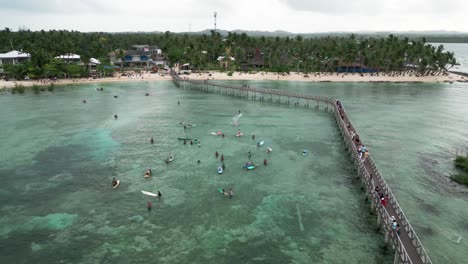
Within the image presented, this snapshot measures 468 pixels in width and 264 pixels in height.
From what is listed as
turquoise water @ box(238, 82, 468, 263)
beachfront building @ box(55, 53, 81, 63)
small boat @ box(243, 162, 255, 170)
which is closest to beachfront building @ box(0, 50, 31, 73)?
beachfront building @ box(55, 53, 81, 63)

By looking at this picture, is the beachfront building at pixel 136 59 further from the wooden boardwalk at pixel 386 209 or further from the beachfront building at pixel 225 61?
the wooden boardwalk at pixel 386 209

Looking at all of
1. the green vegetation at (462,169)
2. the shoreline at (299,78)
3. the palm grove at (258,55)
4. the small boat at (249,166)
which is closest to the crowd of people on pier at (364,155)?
the green vegetation at (462,169)

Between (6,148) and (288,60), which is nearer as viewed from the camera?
A: (6,148)

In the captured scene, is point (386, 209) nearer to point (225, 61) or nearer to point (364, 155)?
point (364, 155)

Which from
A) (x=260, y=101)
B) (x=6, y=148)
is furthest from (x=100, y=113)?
(x=260, y=101)

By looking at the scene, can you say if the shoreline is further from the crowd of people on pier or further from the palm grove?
the crowd of people on pier

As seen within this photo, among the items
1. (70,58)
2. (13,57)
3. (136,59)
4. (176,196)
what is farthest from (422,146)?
(13,57)

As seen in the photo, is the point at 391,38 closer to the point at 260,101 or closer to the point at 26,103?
the point at 260,101
